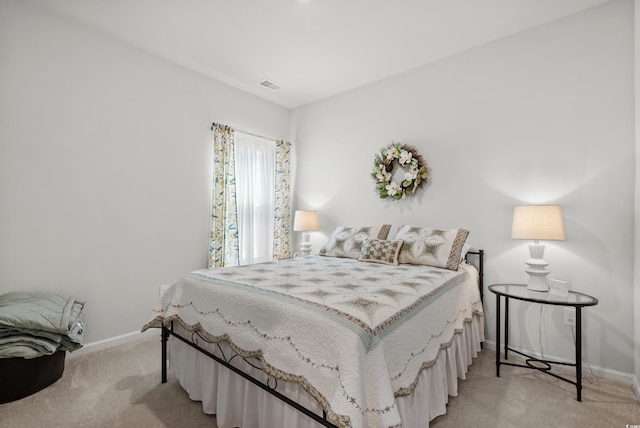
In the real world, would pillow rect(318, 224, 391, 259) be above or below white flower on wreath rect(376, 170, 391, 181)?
below

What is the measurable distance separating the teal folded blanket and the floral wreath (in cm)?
302

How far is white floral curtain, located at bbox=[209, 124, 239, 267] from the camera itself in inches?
139

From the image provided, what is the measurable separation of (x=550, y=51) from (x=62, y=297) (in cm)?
451

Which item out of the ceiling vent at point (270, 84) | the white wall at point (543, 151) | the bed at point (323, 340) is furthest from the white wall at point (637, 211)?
the ceiling vent at point (270, 84)

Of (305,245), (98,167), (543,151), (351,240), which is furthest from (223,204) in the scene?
(543,151)

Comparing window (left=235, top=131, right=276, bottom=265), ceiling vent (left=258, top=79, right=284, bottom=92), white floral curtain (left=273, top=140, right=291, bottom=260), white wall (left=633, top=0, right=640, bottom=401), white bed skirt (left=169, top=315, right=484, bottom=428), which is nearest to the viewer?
white bed skirt (left=169, top=315, right=484, bottom=428)

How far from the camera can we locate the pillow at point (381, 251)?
2744mm

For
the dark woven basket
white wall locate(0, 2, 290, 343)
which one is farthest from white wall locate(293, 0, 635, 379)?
the dark woven basket

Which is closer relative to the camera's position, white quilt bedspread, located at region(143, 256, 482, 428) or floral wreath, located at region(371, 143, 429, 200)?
white quilt bedspread, located at region(143, 256, 482, 428)

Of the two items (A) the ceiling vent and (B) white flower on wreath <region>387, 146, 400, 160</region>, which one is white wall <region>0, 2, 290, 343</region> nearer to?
(A) the ceiling vent

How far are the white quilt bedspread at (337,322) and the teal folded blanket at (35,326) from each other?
655 millimetres

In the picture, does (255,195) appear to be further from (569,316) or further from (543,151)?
(569,316)

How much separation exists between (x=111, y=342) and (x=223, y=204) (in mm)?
1719

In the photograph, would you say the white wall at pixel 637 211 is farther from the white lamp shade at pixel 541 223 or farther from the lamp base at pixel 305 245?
the lamp base at pixel 305 245
